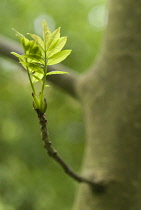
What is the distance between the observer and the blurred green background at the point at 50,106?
4.24 metres

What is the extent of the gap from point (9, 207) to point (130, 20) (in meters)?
2.46

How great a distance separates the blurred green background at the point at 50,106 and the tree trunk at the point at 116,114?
8.68 feet

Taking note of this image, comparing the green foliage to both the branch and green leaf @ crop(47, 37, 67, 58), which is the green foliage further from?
the branch

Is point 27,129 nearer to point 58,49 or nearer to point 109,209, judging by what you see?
point 109,209

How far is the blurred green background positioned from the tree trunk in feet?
8.68

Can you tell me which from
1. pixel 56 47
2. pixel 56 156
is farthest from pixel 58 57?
pixel 56 156

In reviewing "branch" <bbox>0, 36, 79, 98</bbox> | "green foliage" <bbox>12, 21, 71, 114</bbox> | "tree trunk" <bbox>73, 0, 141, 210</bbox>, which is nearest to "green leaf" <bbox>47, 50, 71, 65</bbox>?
"green foliage" <bbox>12, 21, 71, 114</bbox>

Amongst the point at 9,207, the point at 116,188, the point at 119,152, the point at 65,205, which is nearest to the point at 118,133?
the point at 119,152

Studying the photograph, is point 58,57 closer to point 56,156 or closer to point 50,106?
point 56,156

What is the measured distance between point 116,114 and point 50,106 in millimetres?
3297

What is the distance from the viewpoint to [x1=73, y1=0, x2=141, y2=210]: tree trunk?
1353 mm

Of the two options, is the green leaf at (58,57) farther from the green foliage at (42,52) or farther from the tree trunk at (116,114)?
the tree trunk at (116,114)

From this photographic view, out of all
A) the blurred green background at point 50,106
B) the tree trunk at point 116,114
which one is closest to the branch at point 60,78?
the tree trunk at point 116,114

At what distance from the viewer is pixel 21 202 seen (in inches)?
148
